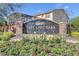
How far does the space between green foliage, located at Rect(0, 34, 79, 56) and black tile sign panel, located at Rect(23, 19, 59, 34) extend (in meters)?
0.09

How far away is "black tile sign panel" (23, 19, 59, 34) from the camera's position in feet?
8.76

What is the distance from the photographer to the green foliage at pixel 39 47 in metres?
2.62

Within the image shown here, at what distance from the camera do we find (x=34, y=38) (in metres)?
2.67

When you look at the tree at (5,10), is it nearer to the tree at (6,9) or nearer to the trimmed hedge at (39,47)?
the tree at (6,9)

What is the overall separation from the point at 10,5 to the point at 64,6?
2.01ft

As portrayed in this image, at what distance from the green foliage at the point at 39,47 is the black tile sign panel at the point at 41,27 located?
0.09 m

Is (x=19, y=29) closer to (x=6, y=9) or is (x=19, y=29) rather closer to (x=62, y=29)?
(x=6, y=9)

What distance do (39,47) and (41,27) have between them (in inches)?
9.0

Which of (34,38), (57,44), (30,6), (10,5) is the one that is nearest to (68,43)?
(57,44)

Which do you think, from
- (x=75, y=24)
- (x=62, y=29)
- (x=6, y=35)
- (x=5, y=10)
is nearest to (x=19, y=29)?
(x=6, y=35)

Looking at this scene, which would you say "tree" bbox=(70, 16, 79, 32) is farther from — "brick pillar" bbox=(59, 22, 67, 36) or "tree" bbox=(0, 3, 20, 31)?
"tree" bbox=(0, 3, 20, 31)

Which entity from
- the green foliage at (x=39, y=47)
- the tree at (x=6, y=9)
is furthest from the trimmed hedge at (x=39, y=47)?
the tree at (x=6, y=9)

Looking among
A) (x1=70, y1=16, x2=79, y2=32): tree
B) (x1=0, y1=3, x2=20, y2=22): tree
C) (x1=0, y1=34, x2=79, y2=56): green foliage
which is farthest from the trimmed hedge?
(x1=0, y1=3, x2=20, y2=22): tree

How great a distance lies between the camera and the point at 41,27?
8.77 feet
